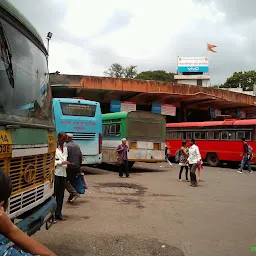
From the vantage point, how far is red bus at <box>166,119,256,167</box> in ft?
57.7

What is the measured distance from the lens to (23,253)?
76.1 inches

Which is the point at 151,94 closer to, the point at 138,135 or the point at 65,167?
the point at 138,135

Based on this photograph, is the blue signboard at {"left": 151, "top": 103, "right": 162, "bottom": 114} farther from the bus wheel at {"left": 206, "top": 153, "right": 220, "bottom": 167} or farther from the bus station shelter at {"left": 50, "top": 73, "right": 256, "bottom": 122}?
the bus wheel at {"left": 206, "top": 153, "right": 220, "bottom": 167}

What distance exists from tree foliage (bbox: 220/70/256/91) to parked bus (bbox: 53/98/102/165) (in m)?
57.5

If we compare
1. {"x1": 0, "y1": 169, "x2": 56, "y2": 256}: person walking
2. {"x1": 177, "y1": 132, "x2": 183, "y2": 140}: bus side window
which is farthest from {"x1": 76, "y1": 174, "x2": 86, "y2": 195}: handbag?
{"x1": 177, "y1": 132, "x2": 183, "y2": 140}: bus side window

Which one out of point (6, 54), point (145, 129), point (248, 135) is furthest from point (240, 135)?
point (6, 54)

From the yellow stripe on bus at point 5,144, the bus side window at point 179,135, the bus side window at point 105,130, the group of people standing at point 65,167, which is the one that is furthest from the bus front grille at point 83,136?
the bus side window at point 179,135

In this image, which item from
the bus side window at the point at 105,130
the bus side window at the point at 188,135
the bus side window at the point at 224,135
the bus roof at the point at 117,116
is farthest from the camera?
the bus side window at the point at 188,135

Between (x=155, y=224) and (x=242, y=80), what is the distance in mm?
67123

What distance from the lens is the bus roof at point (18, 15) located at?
3.23 m

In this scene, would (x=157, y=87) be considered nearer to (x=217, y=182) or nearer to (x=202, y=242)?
(x=217, y=182)

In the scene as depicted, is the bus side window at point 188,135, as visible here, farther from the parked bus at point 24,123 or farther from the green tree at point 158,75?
the green tree at point 158,75

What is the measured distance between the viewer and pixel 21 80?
3625mm

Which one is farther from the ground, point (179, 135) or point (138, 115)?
point (138, 115)
